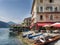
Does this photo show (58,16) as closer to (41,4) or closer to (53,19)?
(53,19)

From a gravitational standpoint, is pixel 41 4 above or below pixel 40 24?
above

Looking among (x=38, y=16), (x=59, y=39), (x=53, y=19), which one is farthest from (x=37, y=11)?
(x=59, y=39)

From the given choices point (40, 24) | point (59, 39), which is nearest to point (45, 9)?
point (40, 24)

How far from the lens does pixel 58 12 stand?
192ft

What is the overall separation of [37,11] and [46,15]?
2921mm

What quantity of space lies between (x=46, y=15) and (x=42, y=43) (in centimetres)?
3234

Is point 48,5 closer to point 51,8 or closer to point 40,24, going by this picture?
point 51,8

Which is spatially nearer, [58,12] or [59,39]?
[59,39]

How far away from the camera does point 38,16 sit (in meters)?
58.7

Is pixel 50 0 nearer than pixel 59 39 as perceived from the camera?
No

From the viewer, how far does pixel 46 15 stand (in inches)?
2299

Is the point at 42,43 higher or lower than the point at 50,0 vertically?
lower

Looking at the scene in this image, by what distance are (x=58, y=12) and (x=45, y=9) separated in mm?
3948

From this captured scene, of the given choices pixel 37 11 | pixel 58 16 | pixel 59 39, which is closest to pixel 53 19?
pixel 58 16
